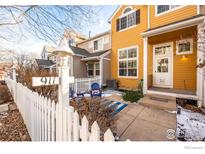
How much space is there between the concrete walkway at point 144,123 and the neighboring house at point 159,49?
0.86 m

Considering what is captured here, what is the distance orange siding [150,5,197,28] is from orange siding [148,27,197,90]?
0.35 metres

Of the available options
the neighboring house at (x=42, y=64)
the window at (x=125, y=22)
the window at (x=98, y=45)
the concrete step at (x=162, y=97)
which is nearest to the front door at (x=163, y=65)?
the concrete step at (x=162, y=97)

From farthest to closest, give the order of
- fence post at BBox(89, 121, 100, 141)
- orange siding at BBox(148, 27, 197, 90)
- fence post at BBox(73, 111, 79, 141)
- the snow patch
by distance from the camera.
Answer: orange siding at BBox(148, 27, 197, 90)
the snow patch
fence post at BBox(73, 111, 79, 141)
fence post at BBox(89, 121, 100, 141)

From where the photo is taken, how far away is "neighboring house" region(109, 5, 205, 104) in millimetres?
2725

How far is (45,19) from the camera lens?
1991 mm

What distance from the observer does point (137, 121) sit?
1.99 meters

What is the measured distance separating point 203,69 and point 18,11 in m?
3.64

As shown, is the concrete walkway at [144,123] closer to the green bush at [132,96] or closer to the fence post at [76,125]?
the green bush at [132,96]

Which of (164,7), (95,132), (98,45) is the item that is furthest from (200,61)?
(98,45)

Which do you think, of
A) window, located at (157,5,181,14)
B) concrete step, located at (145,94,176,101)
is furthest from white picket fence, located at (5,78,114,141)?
window, located at (157,5,181,14)

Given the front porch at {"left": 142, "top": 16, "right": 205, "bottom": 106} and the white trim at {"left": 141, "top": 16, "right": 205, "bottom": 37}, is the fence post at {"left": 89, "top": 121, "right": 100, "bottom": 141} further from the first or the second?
the white trim at {"left": 141, "top": 16, "right": 205, "bottom": 37}

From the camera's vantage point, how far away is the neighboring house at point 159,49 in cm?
272

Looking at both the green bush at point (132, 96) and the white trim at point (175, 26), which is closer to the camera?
the white trim at point (175, 26)

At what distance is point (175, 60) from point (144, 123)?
253cm
